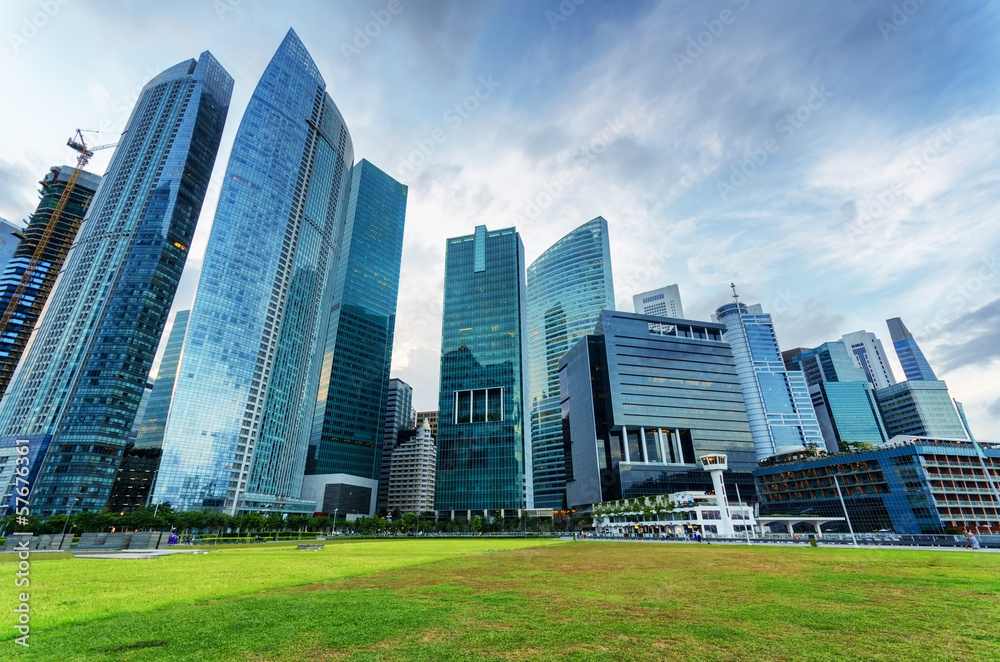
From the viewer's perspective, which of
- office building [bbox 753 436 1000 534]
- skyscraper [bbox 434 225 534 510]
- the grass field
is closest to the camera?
the grass field

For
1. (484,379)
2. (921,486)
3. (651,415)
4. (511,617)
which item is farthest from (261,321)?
(921,486)

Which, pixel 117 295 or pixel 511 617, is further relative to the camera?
pixel 117 295

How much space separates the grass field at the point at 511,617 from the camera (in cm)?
805

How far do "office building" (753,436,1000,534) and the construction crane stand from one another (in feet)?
909

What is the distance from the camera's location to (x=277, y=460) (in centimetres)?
15538

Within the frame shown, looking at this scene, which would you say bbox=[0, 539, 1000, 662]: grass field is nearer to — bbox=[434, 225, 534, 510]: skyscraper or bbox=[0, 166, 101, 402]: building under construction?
bbox=[434, 225, 534, 510]: skyscraper

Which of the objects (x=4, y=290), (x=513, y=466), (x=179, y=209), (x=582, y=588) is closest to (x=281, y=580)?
(x=582, y=588)

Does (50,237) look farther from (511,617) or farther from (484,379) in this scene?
(511,617)

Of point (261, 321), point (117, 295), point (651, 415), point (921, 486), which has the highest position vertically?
point (117, 295)

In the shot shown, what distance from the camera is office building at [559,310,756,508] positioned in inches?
5458

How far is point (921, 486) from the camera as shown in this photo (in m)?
94.4

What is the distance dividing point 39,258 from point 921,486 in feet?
994

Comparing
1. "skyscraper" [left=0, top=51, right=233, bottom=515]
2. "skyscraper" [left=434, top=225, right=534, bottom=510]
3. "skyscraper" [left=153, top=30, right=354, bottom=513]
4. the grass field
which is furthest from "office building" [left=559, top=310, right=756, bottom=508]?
"skyscraper" [left=0, top=51, right=233, bottom=515]

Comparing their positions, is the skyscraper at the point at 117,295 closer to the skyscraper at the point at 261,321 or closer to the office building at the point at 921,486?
the skyscraper at the point at 261,321
